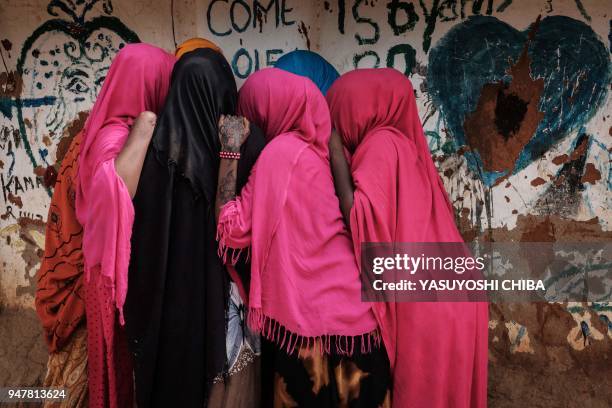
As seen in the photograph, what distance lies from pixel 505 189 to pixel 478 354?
1071 mm

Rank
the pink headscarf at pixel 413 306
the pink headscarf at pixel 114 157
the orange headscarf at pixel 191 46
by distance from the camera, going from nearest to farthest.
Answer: the pink headscarf at pixel 114 157 → the pink headscarf at pixel 413 306 → the orange headscarf at pixel 191 46

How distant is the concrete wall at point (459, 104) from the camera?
2484mm

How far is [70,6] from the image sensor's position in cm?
269

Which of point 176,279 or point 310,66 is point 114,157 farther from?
point 310,66

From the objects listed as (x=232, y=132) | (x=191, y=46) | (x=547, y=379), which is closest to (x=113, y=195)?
(x=232, y=132)

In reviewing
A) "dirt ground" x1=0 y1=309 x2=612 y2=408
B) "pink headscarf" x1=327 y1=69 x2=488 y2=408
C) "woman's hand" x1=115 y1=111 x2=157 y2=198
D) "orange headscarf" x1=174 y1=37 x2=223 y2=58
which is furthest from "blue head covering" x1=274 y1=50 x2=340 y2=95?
"dirt ground" x1=0 y1=309 x2=612 y2=408

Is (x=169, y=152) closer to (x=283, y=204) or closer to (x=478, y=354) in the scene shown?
(x=283, y=204)

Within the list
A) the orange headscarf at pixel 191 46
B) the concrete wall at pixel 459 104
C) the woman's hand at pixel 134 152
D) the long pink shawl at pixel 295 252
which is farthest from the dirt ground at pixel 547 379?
the orange headscarf at pixel 191 46

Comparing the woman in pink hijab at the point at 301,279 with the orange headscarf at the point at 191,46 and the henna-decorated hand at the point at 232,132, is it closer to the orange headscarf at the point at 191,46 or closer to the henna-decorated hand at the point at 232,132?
the henna-decorated hand at the point at 232,132

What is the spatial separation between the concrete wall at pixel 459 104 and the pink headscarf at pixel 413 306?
663 mm

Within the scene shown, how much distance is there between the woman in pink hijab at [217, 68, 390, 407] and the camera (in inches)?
67.4

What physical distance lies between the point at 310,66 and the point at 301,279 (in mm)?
1324

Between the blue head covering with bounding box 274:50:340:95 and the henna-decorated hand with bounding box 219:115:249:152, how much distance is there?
2.48 ft

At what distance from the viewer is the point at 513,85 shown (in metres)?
2.54
